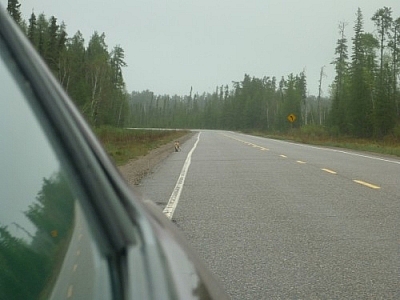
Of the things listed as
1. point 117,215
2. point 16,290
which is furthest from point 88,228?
point 16,290

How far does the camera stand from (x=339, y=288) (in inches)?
179

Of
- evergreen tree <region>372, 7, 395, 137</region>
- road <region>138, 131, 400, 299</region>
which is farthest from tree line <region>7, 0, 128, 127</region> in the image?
evergreen tree <region>372, 7, 395, 137</region>

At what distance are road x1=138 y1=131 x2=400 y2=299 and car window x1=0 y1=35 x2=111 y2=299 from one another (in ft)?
11.2

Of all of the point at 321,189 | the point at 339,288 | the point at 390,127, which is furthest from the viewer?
the point at 390,127

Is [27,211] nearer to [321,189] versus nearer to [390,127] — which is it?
[321,189]

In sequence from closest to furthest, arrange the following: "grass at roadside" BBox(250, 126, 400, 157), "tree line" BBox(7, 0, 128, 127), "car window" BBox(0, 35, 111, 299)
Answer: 1. "car window" BBox(0, 35, 111, 299)
2. "tree line" BBox(7, 0, 128, 127)
3. "grass at roadside" BBox(250, 126, 400, 157)

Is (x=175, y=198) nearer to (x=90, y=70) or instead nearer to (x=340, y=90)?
(x=90, y=70)

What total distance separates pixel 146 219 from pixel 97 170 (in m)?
0.13

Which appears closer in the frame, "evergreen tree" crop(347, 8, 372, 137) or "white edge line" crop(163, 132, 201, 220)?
"white edge line" crop(163, 132, 201, 220)

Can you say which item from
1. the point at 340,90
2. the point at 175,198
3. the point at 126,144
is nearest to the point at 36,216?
the point at 175,198

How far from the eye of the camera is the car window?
0.97m

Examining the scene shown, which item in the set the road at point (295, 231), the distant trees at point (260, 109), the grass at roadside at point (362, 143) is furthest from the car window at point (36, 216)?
the distant trees at point (260, 109)

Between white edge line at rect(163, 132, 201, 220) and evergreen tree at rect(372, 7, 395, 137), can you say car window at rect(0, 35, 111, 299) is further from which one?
evergreen tree at rect(372, 7, 395, 137)

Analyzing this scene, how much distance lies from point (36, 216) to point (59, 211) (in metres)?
0.06
